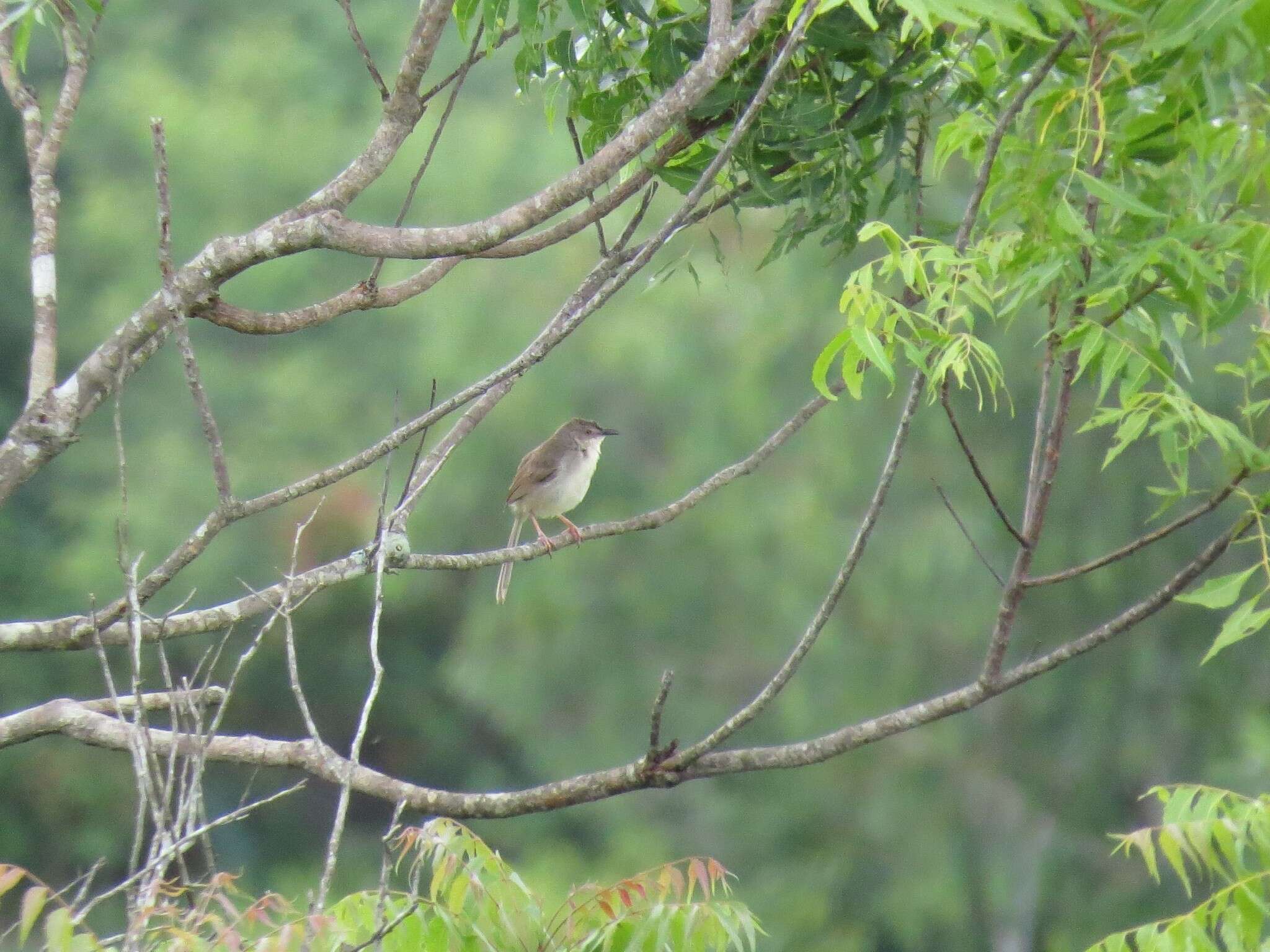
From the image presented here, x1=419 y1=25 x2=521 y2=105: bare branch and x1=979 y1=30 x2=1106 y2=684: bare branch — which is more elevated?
x1=419 y1=25 x2=521 y2=105: bare branch

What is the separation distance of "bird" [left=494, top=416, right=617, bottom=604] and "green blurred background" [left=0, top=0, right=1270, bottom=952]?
153 centimetres

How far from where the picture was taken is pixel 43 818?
19.5 metres

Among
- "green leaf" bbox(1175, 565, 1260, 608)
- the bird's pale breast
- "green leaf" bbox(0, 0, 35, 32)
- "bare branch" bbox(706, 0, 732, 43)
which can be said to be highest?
the bird's pale breast

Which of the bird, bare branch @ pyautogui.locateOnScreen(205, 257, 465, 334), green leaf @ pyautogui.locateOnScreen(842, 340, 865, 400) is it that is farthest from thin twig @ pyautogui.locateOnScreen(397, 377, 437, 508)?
the bird

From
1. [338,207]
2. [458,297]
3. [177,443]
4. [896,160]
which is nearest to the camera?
[338,207]

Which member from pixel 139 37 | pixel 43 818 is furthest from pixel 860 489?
pixel 139 37

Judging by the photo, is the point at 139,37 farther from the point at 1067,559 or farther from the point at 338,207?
the point at 338,207

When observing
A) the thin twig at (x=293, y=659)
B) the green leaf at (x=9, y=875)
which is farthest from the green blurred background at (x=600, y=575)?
the green leaf at (x=9, y=875)

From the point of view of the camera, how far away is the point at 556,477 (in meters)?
8.23

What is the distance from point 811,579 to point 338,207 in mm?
11370

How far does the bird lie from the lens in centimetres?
819

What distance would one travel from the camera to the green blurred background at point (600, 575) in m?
13.5

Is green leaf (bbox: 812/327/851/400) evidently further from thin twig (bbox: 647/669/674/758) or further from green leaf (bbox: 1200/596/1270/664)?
green leaf (bbox: 1200/596/1270/664)

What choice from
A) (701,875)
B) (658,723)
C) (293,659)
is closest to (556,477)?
(701,875)
